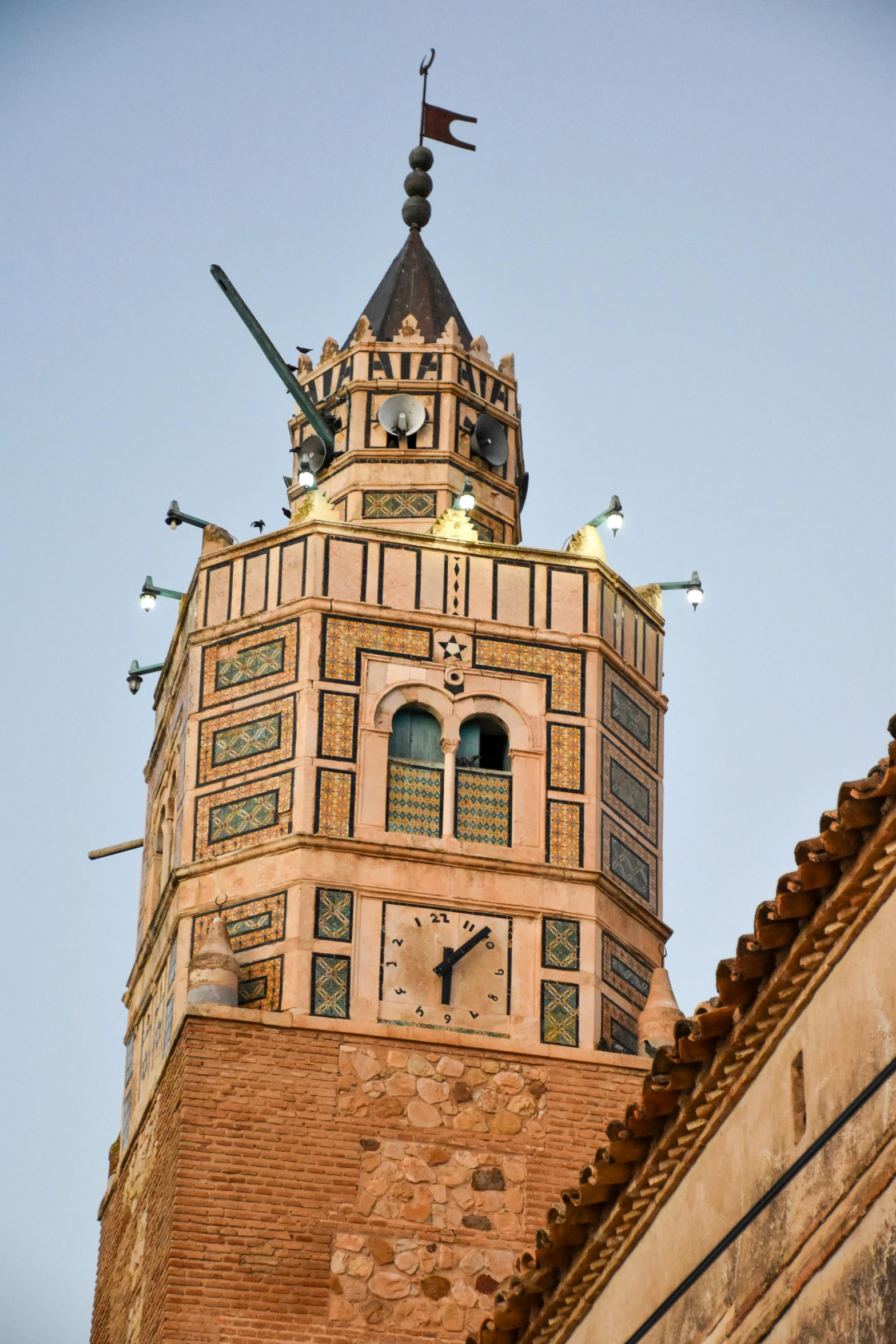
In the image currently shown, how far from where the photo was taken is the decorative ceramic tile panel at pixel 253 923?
60.7 feet

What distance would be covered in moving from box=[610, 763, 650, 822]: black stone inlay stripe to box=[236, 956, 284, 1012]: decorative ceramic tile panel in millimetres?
3118

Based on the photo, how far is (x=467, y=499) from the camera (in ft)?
69.1

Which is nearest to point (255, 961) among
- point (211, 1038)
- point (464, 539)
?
point (211, 1038)

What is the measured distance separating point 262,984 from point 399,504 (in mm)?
5047

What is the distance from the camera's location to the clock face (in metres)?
18.3

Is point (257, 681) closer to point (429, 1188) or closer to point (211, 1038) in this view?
point (211, 1038)

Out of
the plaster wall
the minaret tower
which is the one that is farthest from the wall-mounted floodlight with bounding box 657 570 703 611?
the plaster wall

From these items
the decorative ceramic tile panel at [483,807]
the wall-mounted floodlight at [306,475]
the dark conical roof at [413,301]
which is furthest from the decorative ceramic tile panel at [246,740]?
the dark conical roof at [413,301]

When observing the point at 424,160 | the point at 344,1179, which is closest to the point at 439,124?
the point at 424,160

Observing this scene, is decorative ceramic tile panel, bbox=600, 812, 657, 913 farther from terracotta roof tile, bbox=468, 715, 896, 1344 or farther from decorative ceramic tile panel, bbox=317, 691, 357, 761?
terracotta roof tile, bbox=468, 715, 896, 1344

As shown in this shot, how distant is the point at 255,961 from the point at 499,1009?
5.83 feet

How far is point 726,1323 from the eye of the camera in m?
9.53

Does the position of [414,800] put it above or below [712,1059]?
above

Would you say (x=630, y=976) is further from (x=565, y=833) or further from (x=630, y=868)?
(x=565, y=833)
